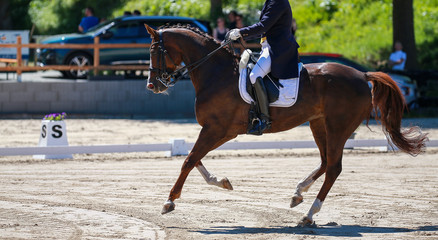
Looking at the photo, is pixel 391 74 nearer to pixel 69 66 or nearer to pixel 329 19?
pixel 69 66

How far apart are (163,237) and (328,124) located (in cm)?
255

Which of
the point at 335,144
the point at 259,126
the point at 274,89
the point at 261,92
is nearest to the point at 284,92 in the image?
the point at 274,89

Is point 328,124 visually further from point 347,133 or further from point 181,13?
point 181,13

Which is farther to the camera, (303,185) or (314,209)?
(303,185)

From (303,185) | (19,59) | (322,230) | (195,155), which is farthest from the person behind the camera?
(19,59)

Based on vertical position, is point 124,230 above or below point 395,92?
below

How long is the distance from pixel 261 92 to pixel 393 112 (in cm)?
170

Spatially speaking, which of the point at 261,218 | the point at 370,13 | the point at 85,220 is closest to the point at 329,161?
the point at 261,218

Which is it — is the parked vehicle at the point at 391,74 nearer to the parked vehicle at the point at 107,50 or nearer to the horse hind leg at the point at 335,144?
the parked vehicle at the point at 107,50

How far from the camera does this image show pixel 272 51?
8.45 meters

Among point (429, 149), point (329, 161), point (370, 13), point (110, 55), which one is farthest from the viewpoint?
point (370, 13)

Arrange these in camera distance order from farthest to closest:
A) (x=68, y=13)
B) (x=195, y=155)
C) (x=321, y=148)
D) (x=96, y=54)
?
(x=68, y=13) < (x=96, y=54) < (x=321, y=148) < (x=195, y=155)

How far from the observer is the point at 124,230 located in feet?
24.0

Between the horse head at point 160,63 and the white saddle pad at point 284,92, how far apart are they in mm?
847
